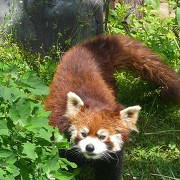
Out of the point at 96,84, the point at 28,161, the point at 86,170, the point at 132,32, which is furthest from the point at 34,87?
the point at 132,32

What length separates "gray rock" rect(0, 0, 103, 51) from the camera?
5.30 metres

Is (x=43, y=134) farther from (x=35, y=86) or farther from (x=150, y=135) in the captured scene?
(x=150, y=135)

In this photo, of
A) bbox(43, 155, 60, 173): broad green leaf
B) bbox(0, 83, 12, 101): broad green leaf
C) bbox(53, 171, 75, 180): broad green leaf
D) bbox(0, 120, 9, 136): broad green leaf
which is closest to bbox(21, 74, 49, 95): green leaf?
bbox(0, 83, 12, 101): broad green leaf

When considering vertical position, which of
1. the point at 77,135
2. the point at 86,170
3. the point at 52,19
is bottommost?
the point at 86,170

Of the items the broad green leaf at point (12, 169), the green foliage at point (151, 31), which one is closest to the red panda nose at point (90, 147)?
the broad green leaf at point (12, 169)

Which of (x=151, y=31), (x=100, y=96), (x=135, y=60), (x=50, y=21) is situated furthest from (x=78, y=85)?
(x=151, y=31)

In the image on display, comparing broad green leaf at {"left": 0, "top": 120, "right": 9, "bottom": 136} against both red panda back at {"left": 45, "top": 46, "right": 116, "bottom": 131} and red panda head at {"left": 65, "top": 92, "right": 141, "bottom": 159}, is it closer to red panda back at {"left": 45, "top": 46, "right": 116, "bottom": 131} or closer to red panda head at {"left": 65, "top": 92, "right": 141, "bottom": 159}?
red panda head at {"left": 65, "top": 92, "right": 141, "bottom": 159}

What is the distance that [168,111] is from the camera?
5105 mm

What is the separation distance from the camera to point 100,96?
162 inches

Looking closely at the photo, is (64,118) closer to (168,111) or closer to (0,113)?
(0,113)

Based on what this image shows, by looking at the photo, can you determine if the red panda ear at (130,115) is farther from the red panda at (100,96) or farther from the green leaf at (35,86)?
the green leaf at (35,86)

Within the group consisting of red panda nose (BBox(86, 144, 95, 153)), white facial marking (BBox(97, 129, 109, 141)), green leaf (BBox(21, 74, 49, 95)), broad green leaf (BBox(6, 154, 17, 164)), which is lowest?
red panda nose (BBox(86, 144, 95, 153))

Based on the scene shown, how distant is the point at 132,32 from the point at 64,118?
2319mm

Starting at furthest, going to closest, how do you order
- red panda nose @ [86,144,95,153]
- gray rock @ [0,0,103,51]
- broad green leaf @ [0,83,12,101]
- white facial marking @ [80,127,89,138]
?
gray rock @ [0,0,103,51] → white facial marking @ [80,127,89,138] → red panda nose @ [86,144,95,153] → broad green leaf @ [0,83,12,101]
